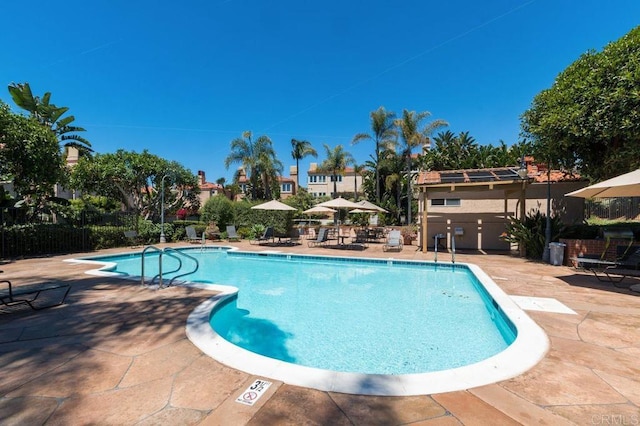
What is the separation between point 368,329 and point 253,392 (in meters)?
3.37

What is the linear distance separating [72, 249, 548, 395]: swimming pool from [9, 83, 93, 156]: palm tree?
1503 cm

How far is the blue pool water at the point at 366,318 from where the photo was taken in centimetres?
468

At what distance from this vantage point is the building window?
52.9 feet

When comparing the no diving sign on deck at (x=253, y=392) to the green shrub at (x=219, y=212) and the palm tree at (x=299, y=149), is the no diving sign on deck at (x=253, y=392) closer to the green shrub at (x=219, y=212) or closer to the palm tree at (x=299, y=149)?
the green shrub at (x=219, y=212)

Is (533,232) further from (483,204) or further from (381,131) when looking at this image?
(381,131)

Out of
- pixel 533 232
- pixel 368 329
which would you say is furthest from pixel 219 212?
pixel 533 232

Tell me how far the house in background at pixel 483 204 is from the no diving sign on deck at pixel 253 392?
464 inches

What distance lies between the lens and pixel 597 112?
8922 millimetres

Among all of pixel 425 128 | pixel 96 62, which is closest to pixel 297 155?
pixel 425 128

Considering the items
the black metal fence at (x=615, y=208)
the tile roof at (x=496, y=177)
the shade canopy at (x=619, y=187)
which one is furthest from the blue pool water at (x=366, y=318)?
the black metal fence at (x=615, y=208)

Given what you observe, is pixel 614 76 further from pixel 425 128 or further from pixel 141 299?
pixel 425 128

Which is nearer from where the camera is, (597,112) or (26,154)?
(597,112)

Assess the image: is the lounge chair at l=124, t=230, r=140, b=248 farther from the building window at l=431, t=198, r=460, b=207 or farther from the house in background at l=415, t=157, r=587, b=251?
the building window at l=431, t=198, r=460, b=207

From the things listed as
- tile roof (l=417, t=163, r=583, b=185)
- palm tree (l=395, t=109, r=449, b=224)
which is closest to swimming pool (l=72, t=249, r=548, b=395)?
tile roof (l=417, t=163, r=583, b=185)
